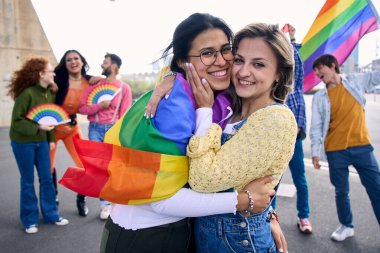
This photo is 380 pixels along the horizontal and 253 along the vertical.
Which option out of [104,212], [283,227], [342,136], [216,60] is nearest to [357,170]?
[342,136]

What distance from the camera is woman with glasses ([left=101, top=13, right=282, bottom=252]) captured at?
1495mm

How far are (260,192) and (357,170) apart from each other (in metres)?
2.60

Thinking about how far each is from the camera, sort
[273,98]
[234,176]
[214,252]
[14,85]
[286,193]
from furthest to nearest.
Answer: [286,193] → [14,85] → [273,98] → [214,252] → [234,176]

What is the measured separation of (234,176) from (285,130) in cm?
29

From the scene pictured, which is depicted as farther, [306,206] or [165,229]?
[306,206]

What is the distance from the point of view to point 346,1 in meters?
4.30

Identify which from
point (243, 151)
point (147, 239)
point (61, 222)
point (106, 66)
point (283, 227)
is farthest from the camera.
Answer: point (106, 66)

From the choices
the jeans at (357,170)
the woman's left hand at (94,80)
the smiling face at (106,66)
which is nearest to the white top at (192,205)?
the jeans at (357,170)

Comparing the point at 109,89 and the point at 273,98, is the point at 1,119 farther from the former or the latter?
the point at 273,98

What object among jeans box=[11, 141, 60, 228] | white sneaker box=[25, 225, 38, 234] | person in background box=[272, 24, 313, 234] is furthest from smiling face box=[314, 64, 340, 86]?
white sneaker box=[25, 225, 38, 234]

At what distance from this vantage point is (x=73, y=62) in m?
4.57

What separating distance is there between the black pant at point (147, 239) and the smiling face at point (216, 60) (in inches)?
29.5

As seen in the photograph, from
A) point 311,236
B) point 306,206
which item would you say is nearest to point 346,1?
point 306,206

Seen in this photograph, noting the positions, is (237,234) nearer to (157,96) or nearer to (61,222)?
(157,96)
